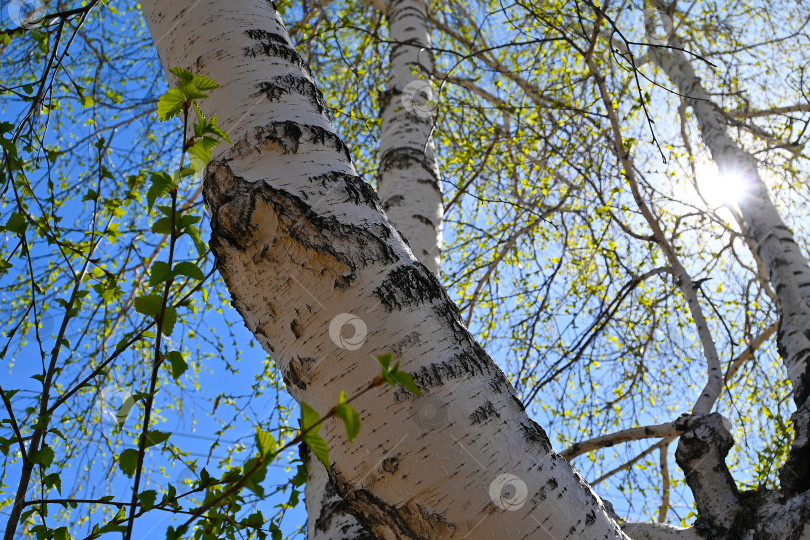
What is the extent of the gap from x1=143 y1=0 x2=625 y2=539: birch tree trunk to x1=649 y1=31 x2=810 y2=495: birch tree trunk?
1.11m

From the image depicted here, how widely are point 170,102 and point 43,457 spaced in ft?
2.53

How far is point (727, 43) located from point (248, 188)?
531 centimetres

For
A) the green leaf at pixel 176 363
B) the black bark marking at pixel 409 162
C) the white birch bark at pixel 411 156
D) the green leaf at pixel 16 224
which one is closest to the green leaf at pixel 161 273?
the green leaf at pixel 176 363

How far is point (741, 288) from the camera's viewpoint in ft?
12.8

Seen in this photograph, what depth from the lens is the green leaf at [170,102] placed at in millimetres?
703

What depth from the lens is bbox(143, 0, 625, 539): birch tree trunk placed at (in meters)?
0.69

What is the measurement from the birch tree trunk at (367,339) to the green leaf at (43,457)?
Result: 0.52 meters

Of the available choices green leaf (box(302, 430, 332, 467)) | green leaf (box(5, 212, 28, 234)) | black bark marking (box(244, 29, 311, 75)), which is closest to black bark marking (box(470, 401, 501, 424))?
green leaf (box(302, 430, 332, 467))

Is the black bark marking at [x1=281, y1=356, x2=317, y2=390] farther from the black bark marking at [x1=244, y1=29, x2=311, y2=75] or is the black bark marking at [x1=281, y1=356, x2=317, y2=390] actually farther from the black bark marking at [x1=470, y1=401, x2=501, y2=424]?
the black bark marking at [x1=244, y1=29, x2=311, y2=75]

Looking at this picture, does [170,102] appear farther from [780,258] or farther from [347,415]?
[780,258]

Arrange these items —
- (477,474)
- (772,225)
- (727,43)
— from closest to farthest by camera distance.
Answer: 1. (477,474)
2. (772,225)
3. (727,43)

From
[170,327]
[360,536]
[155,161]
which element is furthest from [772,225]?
[155,161]

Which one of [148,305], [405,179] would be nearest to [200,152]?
[148,305]

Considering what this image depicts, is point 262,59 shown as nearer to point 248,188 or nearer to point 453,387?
point 248,188
